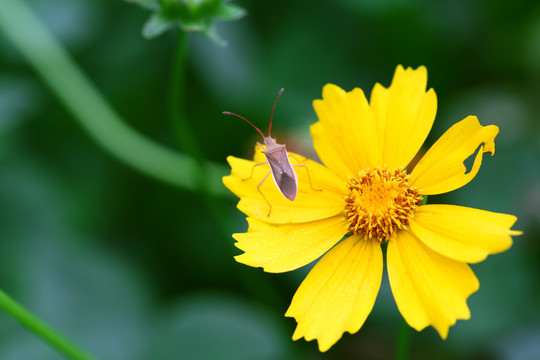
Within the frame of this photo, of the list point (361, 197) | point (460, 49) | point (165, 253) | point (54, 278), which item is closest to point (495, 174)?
point (460, 49)

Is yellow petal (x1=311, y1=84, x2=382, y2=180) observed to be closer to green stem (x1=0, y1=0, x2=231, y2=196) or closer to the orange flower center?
the orange flower center

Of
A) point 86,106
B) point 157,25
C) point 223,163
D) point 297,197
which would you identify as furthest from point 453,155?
point 86,106

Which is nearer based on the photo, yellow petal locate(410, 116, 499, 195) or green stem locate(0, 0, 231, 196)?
yellow petal locate(410, 116, 499, 195)

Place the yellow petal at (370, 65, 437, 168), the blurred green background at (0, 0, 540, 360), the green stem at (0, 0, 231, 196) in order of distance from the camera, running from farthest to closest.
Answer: the green stem at (0, 0, 231, 196), the blurred green background at (0, 0, 540, 360), the yellow petal at (370, 65, 437, 168)

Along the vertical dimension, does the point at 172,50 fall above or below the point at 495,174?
above

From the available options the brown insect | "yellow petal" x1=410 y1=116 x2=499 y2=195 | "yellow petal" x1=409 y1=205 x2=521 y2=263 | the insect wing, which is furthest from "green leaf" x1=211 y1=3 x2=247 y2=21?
"yellow petal" x1=409 y1=205 x2=521 y2=263

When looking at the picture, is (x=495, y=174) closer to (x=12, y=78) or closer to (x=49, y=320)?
(x=49, y=320)

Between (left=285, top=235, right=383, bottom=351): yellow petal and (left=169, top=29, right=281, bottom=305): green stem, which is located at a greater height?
(left=169, top=29, right=281, bottom=305): green stem
